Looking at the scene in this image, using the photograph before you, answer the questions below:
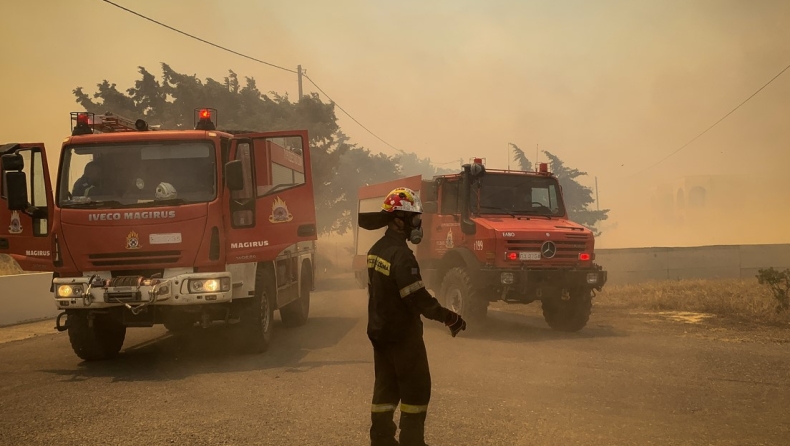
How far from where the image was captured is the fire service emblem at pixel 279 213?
9.77 m

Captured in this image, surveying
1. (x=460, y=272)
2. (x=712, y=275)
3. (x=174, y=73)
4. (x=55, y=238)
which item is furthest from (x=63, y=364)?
(x=174, y=73)


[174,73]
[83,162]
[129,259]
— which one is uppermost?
[174,73]

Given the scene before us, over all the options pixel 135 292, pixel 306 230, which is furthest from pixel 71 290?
pixel 306 230

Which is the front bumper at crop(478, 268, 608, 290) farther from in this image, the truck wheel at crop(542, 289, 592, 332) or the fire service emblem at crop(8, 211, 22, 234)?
the fire service emblem at crop(8, 211, 22, 234)

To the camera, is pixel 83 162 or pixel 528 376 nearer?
pixel 528 376

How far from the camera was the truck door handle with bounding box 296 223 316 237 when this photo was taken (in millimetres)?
10423

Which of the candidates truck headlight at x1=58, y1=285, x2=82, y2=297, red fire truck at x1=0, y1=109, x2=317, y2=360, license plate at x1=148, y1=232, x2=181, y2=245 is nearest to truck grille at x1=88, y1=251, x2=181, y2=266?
red fire truck at x1=0, y1=109, x2=317, y2=360

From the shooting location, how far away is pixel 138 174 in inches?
350

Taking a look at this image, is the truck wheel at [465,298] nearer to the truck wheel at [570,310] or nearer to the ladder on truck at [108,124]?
the truck wheel at [570,310]

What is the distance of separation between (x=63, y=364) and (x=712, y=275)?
22858 millimetres

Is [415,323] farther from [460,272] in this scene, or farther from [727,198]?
[727,198]

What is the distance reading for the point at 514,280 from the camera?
11.1 meters

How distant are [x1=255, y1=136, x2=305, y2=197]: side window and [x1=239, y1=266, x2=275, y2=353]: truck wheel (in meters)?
1.27

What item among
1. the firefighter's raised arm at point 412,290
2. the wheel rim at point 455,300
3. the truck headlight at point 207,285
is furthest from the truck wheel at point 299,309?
the firefighter's raised arm at point 412,290
